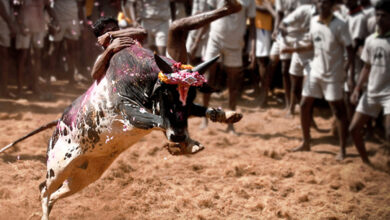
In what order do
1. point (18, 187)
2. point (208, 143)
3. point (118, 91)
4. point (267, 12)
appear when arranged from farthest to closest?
point (267, 12) → point (208, 143) → point (18, 187) → point (118, 91)

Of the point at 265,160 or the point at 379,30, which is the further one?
the point at 265,160

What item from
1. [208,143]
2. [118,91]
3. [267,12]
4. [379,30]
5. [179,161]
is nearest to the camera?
[118,91]

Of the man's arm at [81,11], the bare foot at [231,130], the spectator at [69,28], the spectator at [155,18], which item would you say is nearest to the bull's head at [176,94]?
the bare foot at [231,130]

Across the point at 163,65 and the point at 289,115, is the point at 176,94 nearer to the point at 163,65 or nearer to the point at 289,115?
the point at 163,65

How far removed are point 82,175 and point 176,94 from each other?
147 cm

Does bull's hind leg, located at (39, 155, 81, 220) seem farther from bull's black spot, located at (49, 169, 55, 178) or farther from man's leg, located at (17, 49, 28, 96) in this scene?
man's leg, located at (17, 49, 28, 96)

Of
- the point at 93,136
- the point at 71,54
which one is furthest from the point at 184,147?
the point at 71,54

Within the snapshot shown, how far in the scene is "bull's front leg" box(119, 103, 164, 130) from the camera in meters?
3.22

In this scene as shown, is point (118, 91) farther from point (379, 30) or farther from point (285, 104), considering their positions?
point (285, 104)

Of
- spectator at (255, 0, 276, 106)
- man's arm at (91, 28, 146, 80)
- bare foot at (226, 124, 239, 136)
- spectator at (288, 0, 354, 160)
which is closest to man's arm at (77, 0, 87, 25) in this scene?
spectator at (255, 0, 276, 106)

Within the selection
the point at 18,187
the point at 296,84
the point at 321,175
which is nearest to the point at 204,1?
the point at 296,84

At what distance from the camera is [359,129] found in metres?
6.27

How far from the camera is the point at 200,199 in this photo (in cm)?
511

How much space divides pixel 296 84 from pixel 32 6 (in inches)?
184
